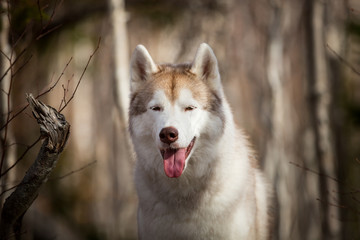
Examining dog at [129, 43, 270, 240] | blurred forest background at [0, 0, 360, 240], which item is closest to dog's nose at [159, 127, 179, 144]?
dog at [129, 43, 270, 240]

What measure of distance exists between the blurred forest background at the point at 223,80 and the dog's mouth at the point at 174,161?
211cm

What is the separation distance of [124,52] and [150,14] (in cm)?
357

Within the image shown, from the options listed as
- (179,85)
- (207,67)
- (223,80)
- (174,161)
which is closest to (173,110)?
(179,85)

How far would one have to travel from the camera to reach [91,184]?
20453 mm

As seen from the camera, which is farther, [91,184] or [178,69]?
[91,184]

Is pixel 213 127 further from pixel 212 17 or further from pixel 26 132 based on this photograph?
pixel 26 132

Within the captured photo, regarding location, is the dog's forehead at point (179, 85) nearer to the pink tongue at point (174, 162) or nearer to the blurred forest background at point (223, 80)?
the pink tongue at point (174, 162)

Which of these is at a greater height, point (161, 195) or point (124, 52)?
point (124, 52)

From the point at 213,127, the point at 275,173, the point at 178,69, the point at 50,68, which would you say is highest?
the point at 50,68

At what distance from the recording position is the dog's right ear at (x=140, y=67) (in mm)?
4613

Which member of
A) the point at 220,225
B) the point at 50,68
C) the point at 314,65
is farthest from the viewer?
the point at 50,68

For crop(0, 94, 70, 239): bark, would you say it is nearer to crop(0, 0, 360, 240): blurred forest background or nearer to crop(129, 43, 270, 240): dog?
crop(129, 43, 270, 240): dog

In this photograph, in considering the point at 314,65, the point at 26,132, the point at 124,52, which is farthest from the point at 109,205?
the point at 314,65

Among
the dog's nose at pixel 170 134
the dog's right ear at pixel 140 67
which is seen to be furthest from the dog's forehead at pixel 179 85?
the dog's nose at pixel 170 134
